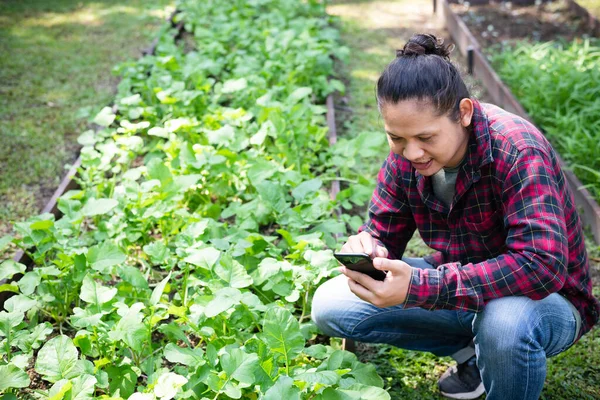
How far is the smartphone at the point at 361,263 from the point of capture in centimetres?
204

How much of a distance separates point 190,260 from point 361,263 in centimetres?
71

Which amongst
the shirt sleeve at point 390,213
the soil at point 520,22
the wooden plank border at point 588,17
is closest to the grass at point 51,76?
the shirt sleeve at point 390,213

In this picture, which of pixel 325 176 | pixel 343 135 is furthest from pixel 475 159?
pixel 343 135

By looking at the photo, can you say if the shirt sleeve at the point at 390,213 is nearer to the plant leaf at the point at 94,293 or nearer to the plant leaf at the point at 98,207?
the plant leaf at the point at 94,293

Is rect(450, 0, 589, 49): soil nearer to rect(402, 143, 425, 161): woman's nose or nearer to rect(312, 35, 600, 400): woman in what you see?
rect(312, 35, 600, 400): woman

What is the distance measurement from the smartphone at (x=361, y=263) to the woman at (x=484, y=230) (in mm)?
23

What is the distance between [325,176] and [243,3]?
3.30 meters

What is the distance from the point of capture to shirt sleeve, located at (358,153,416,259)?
2316 mm

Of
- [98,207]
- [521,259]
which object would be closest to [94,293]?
[98,207]

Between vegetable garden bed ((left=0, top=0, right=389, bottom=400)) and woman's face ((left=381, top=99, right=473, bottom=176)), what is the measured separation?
2.02 feet

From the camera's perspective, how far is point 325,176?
3723 mm

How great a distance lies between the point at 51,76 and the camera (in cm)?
554

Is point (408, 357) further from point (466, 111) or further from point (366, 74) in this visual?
point (366, 74)

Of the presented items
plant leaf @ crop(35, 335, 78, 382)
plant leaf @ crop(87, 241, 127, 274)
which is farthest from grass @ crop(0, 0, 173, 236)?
plant leaf @ crop(35, 335, 78, 382)
